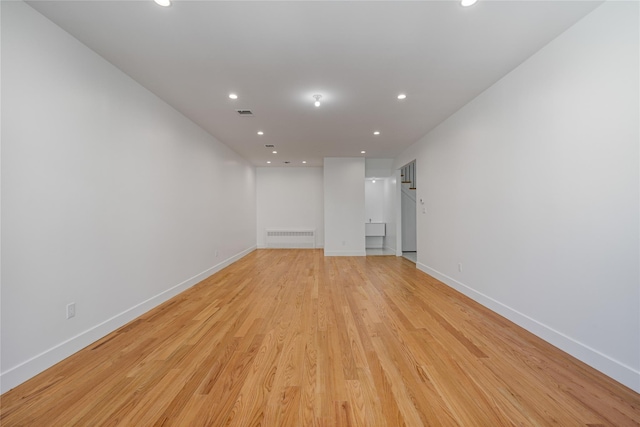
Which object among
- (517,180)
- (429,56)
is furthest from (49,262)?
(517,180)

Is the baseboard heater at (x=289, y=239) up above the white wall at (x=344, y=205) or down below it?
below

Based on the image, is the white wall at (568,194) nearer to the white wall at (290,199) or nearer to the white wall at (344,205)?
→ the white wall at (344,205)

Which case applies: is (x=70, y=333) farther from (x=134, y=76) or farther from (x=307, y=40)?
(x=307, y=40)

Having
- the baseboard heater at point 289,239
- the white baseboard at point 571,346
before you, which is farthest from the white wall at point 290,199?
the white baseboard at point 571,346

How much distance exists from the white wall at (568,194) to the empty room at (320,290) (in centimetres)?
2

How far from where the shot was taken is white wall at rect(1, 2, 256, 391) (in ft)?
5.77

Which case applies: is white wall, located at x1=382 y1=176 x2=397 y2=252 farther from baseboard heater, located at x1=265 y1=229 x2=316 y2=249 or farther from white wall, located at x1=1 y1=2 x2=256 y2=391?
white wall, located at x1=1 y1=2 x2=256 y2=391

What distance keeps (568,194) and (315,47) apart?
2.44 meters

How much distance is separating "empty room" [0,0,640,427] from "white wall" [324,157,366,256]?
3.33 metres

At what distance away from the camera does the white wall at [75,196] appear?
1758mm

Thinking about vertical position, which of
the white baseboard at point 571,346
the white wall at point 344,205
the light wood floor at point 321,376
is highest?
the white wall at point 344,205

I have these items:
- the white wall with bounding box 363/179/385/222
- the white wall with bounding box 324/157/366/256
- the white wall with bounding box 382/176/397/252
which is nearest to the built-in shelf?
the white wall with bounding box 382/176/397/252

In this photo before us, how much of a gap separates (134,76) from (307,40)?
1971 mm

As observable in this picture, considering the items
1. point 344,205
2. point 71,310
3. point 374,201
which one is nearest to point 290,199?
point 344,205
